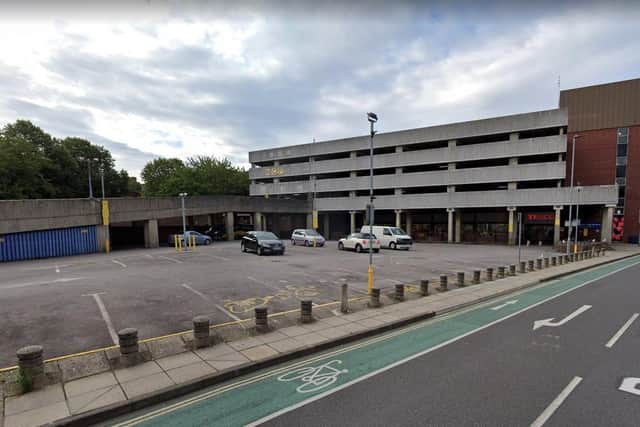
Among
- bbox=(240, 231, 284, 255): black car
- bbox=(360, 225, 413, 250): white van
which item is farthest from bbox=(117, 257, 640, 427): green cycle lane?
bbox=(360, 225, 413, 250): white van

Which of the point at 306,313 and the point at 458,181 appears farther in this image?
the point at 458,181

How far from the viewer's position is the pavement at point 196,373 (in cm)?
432

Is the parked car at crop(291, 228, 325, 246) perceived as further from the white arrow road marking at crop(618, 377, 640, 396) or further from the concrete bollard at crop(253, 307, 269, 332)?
the white arrow road marking at crop(618, 377, 640, 396)

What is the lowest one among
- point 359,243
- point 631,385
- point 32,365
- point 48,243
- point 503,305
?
point 359,243

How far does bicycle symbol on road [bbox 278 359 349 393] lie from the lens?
16.6 ft

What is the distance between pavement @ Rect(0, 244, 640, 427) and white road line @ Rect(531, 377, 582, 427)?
1116 mm

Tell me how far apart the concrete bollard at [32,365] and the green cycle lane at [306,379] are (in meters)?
1.87

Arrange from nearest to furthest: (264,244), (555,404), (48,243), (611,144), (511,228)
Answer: (555,404) → (264,244) → (48,243) → (511,228) → (611,144)

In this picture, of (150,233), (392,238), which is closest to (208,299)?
(392,238)

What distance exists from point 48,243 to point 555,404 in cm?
3090

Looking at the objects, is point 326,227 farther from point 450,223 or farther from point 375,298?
point 375,298

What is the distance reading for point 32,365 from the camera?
4.80 m

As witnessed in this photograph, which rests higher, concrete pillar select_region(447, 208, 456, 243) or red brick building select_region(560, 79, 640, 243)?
red brick building select_region(560, 79, 640, 243)

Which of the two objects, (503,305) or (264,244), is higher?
(264,244)
